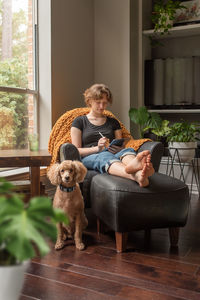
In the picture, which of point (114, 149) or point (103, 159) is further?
point (114, 149)

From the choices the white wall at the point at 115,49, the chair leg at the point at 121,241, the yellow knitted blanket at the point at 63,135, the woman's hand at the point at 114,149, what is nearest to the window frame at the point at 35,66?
the yellow knitted blanket at the point at 63,135

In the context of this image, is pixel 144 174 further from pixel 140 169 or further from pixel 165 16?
pixel 165 16

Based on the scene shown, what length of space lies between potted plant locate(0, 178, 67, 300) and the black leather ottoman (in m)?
1.42

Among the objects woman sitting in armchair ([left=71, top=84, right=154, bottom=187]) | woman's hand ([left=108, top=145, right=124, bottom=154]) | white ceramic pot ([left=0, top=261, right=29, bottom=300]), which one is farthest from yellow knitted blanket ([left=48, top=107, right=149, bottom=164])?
white ceramic pot ([left=0, top=261, right=29, bottom=300])

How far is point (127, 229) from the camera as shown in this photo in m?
2.07

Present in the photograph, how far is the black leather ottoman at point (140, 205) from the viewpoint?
205 cm

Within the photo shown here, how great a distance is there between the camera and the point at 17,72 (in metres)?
3.31

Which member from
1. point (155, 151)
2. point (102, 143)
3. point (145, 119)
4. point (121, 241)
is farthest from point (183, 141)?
point (121, 241)

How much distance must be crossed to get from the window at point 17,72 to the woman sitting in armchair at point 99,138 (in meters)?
0.72

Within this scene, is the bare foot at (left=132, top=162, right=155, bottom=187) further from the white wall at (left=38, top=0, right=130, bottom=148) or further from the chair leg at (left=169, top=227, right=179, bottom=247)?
the white wall at (left=38, top=0, right=130, bottom=148)

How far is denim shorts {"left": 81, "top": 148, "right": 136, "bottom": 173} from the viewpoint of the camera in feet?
8.26

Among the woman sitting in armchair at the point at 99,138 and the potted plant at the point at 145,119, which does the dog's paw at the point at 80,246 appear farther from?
the potted plant at the point at 145,119

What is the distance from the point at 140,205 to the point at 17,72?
196cm

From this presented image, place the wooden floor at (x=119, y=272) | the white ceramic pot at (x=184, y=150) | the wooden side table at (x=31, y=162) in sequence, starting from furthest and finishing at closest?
the white ceramic pot at (x=184, y=150) → the wooden side table at (x=31, y=162) → the wooden floor at (x=119, y=272)
